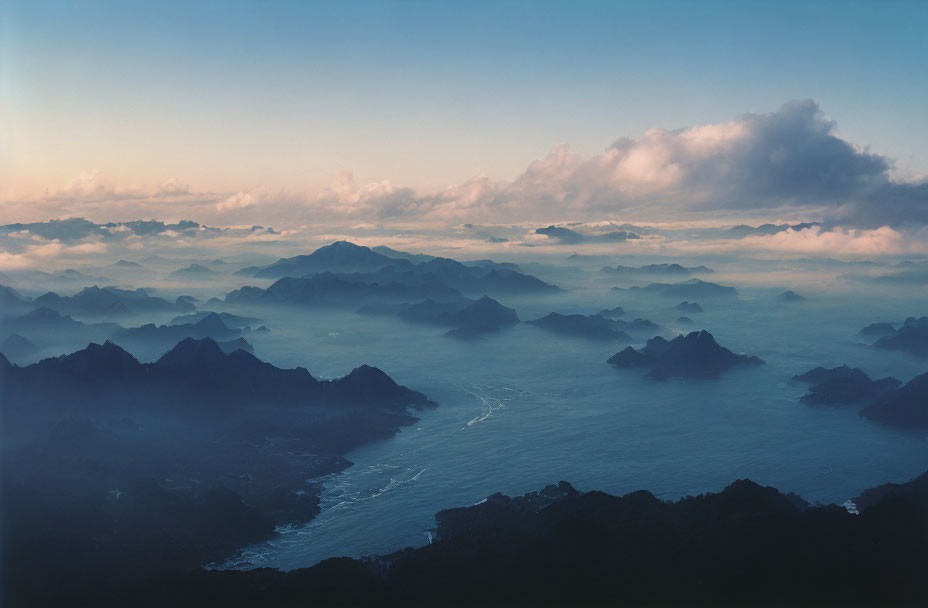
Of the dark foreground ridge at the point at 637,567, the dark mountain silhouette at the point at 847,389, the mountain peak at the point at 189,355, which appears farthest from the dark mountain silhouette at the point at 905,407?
the mountain peak at the point at 189,355

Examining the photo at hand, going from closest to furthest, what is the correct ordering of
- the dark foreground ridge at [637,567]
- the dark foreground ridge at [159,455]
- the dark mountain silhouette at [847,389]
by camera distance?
the dark foreground ridge at [637,567]
the dark foreground ridge at [159,455]
the dark mountain silhouette at [847,389]

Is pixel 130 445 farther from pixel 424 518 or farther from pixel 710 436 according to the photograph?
pixel 710 436

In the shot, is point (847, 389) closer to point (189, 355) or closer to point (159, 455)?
point (159, 455)

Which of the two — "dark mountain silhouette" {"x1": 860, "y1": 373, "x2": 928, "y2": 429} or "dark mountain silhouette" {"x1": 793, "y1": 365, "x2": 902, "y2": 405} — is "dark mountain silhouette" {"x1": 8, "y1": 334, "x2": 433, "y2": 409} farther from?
"dark mountain silhouette" {"x1": 860, "y1": 373, "x2": 928, "y2": 429}

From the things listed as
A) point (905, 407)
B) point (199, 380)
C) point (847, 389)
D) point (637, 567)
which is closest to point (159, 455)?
point (199, 380)

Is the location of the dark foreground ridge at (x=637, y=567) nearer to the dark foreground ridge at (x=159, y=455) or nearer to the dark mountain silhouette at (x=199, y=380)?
the dark foreground ridge at (x=159, y=455)
